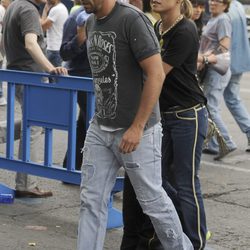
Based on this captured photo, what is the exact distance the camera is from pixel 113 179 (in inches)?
177

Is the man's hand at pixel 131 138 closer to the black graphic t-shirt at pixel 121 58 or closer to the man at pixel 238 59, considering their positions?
the black graphic t-shirt at pixel 121 58

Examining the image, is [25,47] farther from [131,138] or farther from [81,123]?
[131,138]

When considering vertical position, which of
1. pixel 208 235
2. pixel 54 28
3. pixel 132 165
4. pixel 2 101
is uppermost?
pixel 132 165

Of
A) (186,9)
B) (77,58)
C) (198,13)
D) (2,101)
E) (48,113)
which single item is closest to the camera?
(186,9)

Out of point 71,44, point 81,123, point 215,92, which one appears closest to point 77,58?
point 71,44

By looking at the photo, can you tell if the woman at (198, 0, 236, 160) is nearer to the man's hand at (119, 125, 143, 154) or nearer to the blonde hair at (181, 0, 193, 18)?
the blonde hair at (181, 0, 193, 18)

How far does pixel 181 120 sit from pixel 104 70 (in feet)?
2.23

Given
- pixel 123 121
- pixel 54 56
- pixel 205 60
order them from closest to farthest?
pixel 123 121 < pixel 205 60 < pixel 54 56

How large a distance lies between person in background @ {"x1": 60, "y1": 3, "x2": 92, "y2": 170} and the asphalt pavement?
50cm

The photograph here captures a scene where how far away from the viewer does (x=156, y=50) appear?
421 centimetres

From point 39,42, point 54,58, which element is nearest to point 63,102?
point 39,42

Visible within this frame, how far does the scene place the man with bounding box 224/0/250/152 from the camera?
8.84 meters

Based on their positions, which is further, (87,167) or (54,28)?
(54,28)

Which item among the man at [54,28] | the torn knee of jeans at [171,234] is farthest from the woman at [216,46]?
the man at [54,28]
